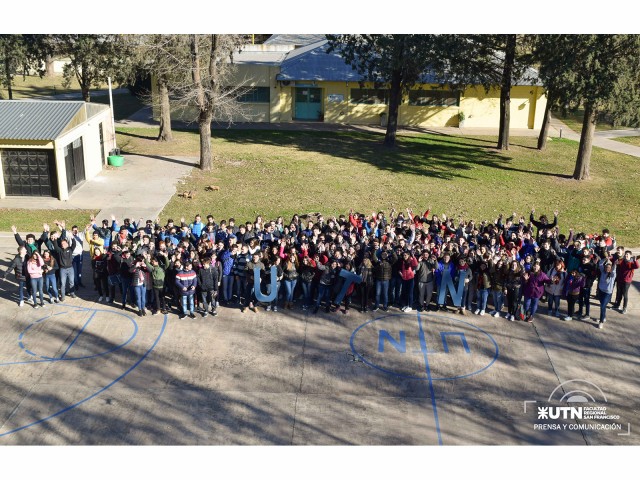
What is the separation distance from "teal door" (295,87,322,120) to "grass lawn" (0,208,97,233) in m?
19.2

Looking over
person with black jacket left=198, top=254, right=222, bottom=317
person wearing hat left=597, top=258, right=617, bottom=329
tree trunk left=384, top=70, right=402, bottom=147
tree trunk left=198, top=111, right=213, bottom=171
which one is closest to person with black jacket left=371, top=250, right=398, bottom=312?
person with black jacket left=198, top=254, right=222, bottom=317

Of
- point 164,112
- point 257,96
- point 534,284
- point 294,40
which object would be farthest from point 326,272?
point 294,40

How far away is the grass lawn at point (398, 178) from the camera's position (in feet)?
75.6

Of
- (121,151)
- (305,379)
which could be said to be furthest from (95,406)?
(121,151)

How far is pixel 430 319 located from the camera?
1449cm

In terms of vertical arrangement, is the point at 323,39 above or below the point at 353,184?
above

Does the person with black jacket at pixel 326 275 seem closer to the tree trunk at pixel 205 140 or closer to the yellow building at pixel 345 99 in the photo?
the tree trunk at pixel 205 140

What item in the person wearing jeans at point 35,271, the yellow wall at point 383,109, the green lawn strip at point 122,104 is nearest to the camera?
the person wearing jeans at point 35,271

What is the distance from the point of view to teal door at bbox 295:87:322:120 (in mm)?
38156

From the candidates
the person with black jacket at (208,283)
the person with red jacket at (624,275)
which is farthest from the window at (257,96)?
the person with red jacket at (624,275)

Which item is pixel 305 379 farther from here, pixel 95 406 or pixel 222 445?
pixel 95 406

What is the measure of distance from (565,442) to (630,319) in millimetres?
5442

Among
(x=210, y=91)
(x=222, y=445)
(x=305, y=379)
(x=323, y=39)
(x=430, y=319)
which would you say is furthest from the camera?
(x=323, y=39)

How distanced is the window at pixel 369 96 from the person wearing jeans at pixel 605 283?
25.2m
